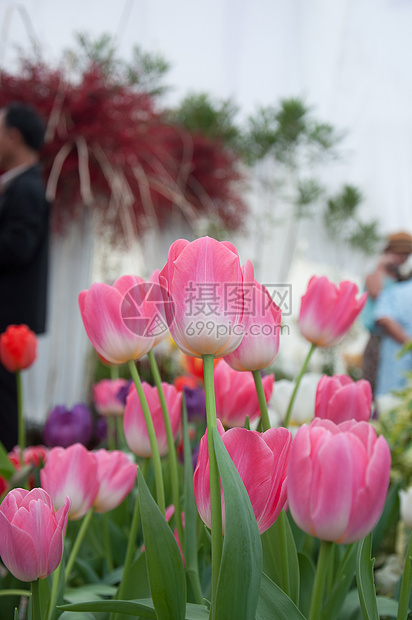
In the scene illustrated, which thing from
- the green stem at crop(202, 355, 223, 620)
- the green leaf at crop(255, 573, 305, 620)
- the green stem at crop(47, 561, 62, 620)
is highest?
the green stem at crop(202, 355, 223, 620)

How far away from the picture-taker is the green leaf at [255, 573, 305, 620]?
0.59ft

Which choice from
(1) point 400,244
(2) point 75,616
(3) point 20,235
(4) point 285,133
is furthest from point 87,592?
(4) point 285,133

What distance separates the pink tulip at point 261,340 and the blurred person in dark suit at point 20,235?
1048 mm

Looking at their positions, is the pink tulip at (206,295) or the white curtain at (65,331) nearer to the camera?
the pink tulip at (206,295)

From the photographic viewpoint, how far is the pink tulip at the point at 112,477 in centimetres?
29

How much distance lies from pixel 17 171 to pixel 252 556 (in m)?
1.28

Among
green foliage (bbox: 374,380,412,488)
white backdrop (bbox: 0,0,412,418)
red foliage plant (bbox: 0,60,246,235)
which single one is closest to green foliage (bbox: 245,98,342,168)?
white backdrop (bbox: 0,0,412,418)

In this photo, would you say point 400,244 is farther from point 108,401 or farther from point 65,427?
point 65,427

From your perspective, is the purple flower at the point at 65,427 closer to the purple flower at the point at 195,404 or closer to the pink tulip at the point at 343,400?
the purple flower at the point at 195,404

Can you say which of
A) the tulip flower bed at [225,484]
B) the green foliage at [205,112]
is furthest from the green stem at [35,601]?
the green foliage at [205,112]

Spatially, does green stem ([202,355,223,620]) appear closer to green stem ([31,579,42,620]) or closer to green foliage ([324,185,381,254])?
green stem ([31,579,42,620])

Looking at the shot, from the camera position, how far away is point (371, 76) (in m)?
2.98

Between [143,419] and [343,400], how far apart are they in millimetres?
103

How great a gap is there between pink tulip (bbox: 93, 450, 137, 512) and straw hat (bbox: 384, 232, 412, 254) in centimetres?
157
